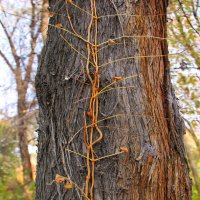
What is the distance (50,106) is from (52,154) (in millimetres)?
220

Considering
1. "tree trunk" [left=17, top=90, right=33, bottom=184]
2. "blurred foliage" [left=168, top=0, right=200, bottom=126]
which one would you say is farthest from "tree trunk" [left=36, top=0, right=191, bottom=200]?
"tree trunk" [left=17, top=90, right=33, bottom=184]

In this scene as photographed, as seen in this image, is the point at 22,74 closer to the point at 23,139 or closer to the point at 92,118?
the point at 23,139

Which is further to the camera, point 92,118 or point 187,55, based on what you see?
point 187,55

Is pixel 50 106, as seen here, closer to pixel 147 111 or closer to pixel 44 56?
pixel 44 56

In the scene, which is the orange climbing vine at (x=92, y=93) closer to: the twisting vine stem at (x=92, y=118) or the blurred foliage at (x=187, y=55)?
the twisting vine stem at (x=92, y=118)

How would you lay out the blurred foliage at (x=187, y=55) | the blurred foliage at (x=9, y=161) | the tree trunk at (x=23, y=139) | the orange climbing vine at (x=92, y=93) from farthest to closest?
the tree trunk at (x=23, y=139)
the blurred foliage at (x=9, y=161)
the blurred foliage at (x=187, y=55)
the orange climbing vine at (x=92, y=93)

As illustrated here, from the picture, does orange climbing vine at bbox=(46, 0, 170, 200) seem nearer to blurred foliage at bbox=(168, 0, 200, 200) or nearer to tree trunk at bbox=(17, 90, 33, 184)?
blurred foliage at bbox=(168, 0, 200, 200)

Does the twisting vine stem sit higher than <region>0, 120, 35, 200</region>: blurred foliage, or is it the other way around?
the twisting vine stem

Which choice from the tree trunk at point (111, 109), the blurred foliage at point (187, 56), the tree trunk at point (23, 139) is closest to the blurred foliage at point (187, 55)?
the blurred foliage at point (187, 56)

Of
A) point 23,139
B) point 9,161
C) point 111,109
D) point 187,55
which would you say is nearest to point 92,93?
point 111,109

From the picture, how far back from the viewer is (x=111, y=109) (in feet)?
5.71

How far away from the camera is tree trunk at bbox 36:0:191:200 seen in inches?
66.4

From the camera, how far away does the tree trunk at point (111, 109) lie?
1.69 metres

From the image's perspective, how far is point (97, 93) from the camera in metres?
1.75
